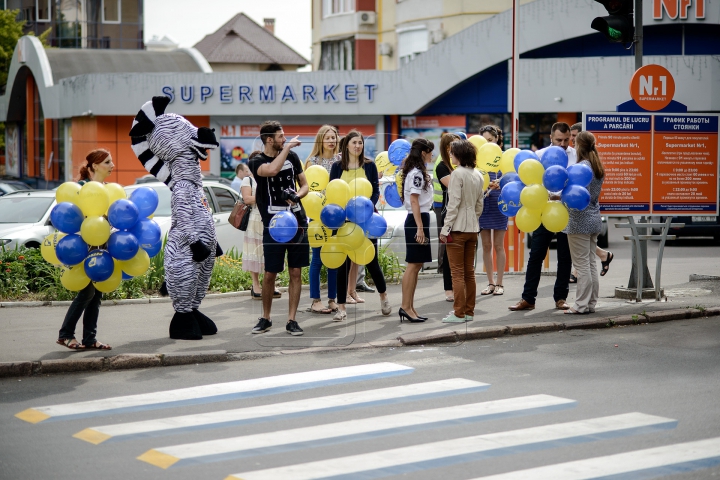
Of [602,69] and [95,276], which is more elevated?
[602,69]

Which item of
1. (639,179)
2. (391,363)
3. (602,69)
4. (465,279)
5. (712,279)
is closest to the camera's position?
(391,363)

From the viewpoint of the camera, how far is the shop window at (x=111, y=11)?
196ft

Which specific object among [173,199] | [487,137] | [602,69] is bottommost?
[173,199]

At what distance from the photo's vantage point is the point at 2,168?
53.4 m

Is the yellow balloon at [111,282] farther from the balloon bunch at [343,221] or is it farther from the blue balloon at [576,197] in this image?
the blue balloon at [576,197]

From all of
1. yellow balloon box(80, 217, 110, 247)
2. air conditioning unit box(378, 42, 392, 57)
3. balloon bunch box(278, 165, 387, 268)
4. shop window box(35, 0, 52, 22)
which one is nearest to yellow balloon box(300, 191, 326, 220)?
balloon bunch box(278, 165, 387, 268)

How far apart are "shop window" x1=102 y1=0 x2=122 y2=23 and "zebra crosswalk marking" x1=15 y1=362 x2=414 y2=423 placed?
55598mm

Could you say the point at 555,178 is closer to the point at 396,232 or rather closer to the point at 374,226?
the point at 374,226

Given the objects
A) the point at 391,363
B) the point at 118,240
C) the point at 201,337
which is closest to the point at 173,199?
the point at 118,240

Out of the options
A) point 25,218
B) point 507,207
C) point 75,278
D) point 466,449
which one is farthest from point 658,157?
point 25,218

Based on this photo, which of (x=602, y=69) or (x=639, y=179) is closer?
(x=639, y=179)

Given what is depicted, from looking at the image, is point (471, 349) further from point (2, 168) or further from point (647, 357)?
point (2, 168)

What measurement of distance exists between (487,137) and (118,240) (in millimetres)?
5291

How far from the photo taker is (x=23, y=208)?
603 inches
